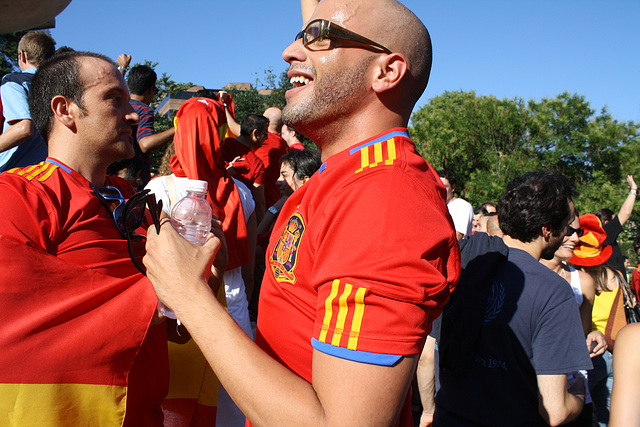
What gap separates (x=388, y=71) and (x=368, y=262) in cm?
78

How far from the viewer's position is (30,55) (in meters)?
4.26

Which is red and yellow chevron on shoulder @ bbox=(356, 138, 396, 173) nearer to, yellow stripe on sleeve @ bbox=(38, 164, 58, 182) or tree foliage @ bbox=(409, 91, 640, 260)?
yellow stripe on sleeve @ bbox=(38, 164, 58, 182)

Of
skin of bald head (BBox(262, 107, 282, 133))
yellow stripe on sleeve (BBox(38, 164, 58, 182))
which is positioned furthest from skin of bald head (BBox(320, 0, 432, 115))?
skin of bald head (BBox(262, 107, 282, 133))

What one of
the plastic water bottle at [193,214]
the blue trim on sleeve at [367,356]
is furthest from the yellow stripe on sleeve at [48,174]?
the blue trim on sleeve at [367,356]

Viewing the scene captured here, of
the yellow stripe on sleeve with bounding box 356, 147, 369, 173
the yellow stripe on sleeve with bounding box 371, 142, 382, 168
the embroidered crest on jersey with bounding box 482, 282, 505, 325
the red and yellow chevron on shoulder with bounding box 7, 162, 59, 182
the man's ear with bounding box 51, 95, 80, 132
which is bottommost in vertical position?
the embroidered crest on jersey with bounding box 482, 282, 505, 325

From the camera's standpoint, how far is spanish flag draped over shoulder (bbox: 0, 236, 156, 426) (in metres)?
1.92

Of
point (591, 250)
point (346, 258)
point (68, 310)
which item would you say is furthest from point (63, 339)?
point (591, 250)

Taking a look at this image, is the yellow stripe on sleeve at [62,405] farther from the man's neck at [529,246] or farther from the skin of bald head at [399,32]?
the man's neck at [529,246]

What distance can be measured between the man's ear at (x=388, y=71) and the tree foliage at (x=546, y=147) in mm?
28922

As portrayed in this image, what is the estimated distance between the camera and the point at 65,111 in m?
2.53

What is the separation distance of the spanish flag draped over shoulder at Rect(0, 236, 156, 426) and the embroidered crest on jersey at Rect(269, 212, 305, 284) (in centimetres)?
83

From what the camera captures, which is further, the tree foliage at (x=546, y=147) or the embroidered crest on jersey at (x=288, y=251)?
the tree foliage at (x=546, y=147)

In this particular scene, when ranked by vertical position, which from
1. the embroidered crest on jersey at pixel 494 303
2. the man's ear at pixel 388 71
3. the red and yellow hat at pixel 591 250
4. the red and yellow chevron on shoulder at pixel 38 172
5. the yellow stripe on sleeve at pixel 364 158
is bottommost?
the red and yellow hat at pixel 591 250

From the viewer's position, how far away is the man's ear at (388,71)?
1683 millimetres
